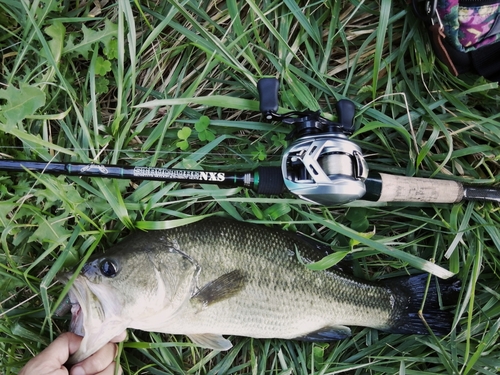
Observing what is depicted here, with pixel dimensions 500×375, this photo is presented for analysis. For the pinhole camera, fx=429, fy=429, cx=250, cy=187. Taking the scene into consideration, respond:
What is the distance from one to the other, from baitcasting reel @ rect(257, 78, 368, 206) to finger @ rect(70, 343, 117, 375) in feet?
4.24

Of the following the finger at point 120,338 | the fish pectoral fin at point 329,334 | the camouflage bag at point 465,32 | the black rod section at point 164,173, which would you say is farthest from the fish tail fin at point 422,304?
the finger at point 120,338

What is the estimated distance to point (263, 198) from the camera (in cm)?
227

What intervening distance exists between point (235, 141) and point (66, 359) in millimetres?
1441

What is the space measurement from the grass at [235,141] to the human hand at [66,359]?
13cm

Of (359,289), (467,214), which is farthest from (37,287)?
(467,214)

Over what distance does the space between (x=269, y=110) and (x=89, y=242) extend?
119 cm

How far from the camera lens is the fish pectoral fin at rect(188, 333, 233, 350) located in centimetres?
230

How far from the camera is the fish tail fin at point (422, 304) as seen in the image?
7.91 feet

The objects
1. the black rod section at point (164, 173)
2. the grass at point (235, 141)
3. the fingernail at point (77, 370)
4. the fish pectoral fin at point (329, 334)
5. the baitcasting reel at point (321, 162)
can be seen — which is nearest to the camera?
the baitcasting reel at point (321, 162)

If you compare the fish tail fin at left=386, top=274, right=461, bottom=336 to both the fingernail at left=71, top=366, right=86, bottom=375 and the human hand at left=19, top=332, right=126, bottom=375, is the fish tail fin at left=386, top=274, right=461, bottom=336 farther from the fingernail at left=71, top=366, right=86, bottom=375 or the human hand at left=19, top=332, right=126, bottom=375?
the fingernail at left=71, top=366, right=86, bottom=375

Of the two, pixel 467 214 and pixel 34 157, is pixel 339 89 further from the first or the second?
pixel 34 157

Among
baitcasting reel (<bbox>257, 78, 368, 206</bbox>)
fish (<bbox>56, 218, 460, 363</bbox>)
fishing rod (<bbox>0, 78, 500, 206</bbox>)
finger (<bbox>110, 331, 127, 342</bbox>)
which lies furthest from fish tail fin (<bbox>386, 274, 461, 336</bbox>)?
finger (<bbox>110, 331, 127, 342</bbox>)

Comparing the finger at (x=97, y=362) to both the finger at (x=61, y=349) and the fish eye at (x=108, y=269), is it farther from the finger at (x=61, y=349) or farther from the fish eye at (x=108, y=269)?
the fish eye at (x=108, y=269)

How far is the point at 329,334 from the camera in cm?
238
